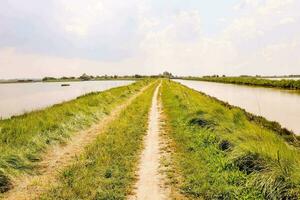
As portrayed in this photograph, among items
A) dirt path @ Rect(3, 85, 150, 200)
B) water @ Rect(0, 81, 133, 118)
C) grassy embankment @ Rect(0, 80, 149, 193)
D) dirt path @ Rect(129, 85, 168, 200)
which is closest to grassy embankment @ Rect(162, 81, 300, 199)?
dirt path @ Rect(129, 85, 168, 200)

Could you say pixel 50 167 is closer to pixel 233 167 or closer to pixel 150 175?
pixel 150 175

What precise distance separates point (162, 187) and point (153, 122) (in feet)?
35.1

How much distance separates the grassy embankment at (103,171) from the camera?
7.81 metres

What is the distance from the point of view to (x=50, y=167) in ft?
33.3

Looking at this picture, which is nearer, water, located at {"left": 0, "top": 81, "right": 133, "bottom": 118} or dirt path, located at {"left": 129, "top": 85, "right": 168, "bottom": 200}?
dirt path, located at {"left": 129, "top": 85, "right": 168, "bottom": 200}

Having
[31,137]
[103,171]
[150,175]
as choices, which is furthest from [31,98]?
[150,175]

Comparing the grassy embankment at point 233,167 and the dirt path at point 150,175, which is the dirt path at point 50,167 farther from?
the grassy embankment at point 233,167

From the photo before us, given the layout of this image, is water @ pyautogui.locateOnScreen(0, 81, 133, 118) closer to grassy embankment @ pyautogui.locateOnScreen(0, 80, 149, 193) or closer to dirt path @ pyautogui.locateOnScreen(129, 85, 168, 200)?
grassy embankment @ pyautogui.locateOnScreen(0, 80, 149, 193)

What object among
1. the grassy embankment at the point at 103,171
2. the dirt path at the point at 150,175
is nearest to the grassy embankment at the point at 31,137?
the grassy embankment at the point at 103,171

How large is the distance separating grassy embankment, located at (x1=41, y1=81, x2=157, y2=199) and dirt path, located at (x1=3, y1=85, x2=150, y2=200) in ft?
1.11

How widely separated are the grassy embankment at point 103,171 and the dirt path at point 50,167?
34 centimetres

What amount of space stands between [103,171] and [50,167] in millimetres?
1899

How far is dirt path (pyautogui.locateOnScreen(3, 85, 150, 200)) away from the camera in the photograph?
26.6 feet

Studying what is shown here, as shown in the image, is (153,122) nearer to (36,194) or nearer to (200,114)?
(200,114)
